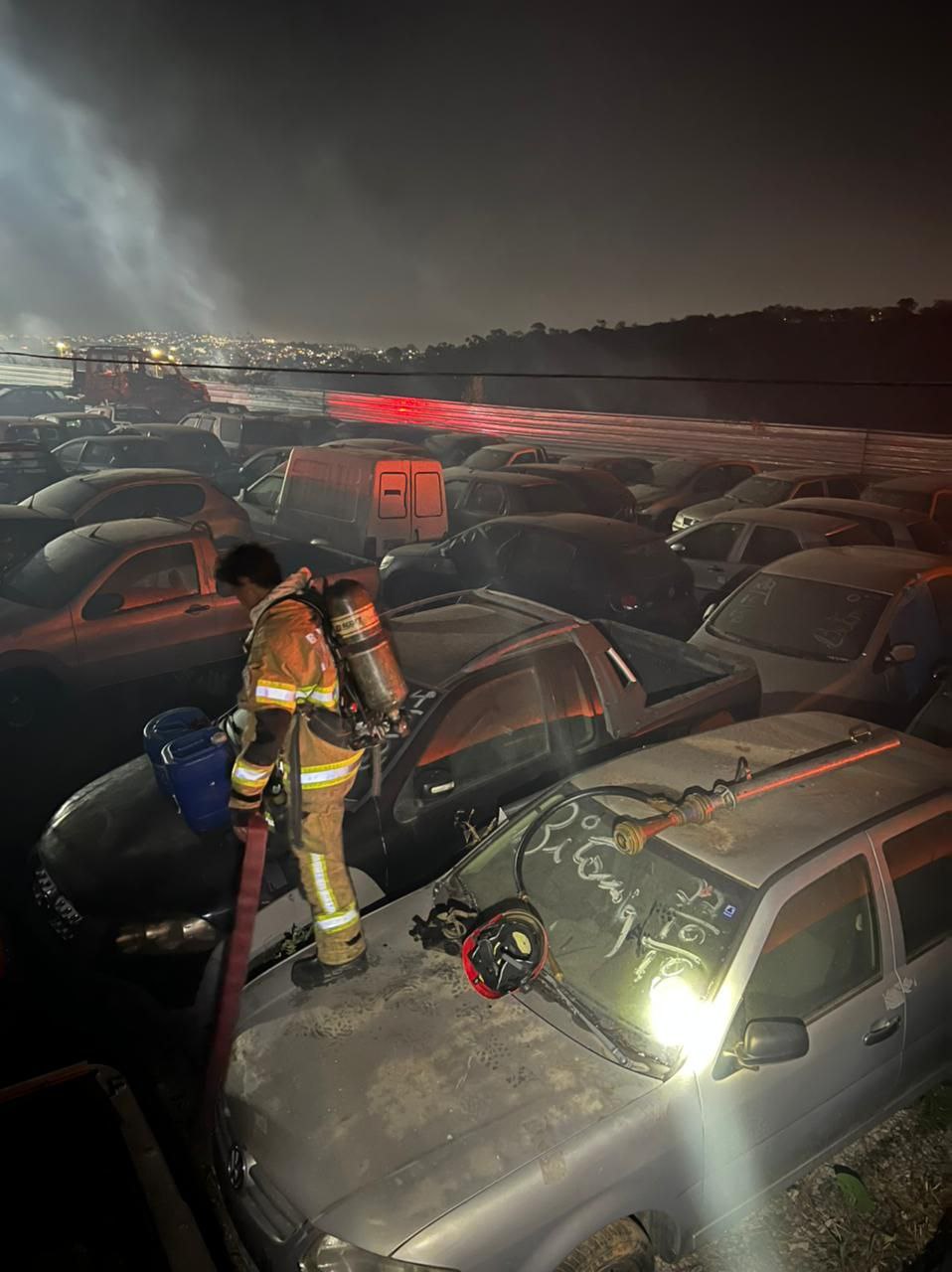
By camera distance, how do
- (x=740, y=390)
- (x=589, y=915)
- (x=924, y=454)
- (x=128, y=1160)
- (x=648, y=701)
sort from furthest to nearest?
(x=740, y=390), (x=924, y=454), (x=648, y=701), (x=589, y=915), (x=128, y=1160)

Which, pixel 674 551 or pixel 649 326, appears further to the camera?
pixel 649 326

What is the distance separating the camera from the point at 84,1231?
2.58m

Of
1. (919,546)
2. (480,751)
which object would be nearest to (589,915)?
(480,751)

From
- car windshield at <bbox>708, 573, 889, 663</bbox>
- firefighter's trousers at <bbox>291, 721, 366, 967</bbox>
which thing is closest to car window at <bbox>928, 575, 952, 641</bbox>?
car windshield at <bbox>708, 573, 889, 663</bbox>

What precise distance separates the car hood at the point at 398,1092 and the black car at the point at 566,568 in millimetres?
6265

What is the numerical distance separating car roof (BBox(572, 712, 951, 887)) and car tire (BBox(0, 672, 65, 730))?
543 centimetres

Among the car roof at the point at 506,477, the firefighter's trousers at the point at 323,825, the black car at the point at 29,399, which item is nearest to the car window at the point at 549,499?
the car roof at the point at 506,477

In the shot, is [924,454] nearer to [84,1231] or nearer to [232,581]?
[232,581]

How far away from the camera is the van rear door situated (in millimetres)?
10594

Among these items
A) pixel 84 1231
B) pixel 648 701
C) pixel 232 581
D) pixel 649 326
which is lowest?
pixel 84 1231

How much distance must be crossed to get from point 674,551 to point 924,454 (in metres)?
16.4

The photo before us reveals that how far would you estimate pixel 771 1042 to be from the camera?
2.71 metres

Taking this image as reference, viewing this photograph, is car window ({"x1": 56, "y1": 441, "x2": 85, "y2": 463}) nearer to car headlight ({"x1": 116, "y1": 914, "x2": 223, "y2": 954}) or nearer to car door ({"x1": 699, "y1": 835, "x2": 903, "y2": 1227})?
car headlight ({"x1": 116, "y1": 914, "x2": 223, "y2": 954})

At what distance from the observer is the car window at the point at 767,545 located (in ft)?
31.2
